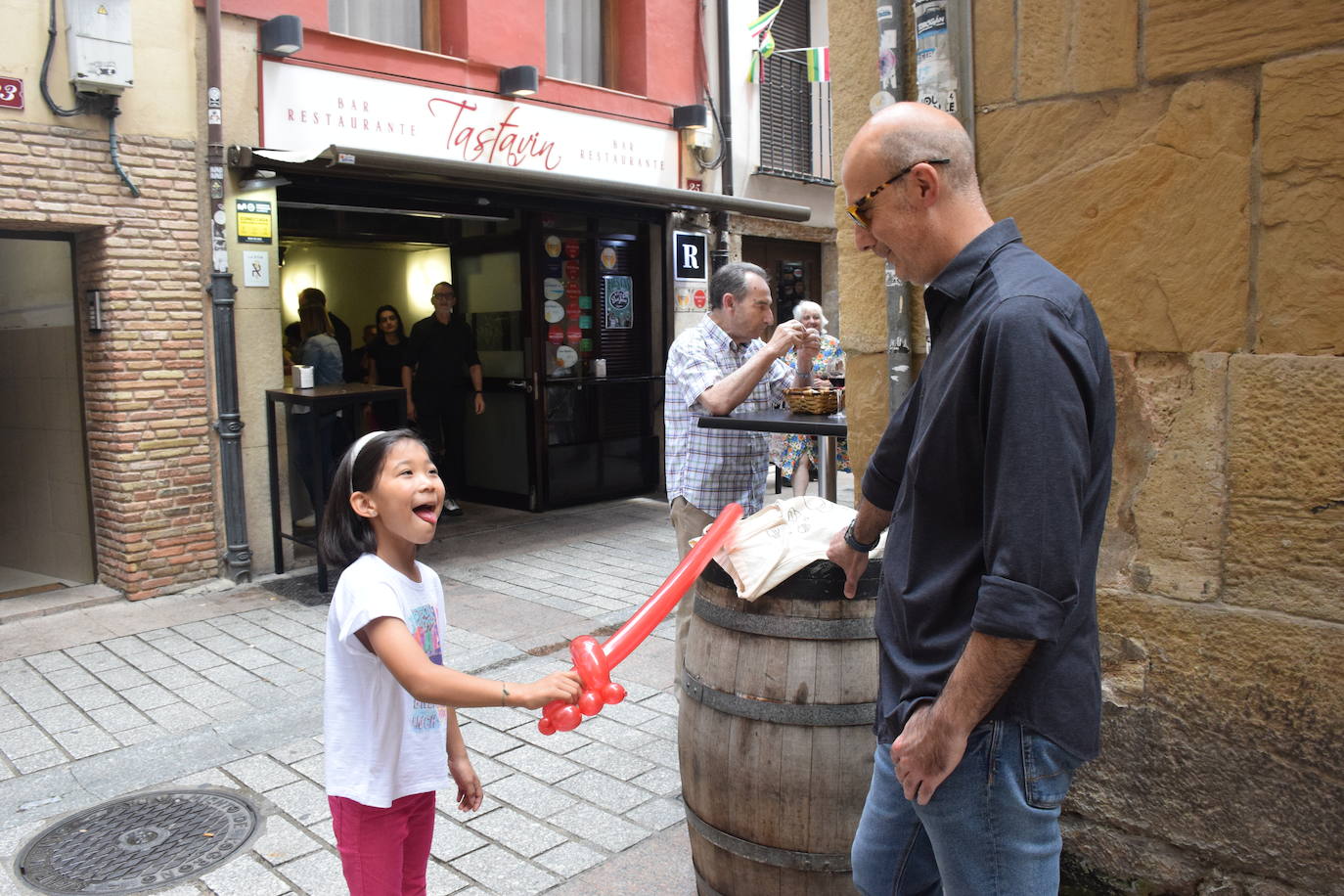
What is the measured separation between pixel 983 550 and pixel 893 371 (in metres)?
1.56

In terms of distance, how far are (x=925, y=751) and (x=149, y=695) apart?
4.41 meters

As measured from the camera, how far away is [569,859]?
133 inches

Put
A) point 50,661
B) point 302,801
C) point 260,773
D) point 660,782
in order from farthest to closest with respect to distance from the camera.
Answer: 1. point 50,661
2. point 260,773
3. point 660,782
4. point 302,801

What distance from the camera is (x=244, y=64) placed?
Result: 6941mm

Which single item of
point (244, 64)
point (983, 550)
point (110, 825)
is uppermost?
point (244, 64)

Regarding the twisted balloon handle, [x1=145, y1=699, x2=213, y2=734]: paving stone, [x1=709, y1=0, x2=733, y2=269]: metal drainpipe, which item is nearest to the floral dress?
[x1=709, y1=0, x2=733, y2=269]: metal drainpipe

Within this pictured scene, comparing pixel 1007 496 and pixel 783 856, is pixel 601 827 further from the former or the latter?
pixel 1007 496

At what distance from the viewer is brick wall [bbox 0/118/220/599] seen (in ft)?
20.9

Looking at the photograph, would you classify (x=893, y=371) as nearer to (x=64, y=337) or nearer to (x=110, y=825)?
(x=110, y=825)

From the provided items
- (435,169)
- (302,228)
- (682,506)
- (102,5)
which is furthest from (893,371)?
(302,228)

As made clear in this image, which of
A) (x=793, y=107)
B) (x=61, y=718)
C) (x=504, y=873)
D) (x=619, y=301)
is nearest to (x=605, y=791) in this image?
(x=504, y=873)

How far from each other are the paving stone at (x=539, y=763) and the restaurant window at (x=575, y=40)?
7.02m

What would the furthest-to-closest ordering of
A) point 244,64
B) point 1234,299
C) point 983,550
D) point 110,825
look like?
point 244,64, point 110,825, point 1234,299, point 983,550

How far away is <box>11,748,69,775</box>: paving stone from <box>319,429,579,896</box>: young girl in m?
2.65
